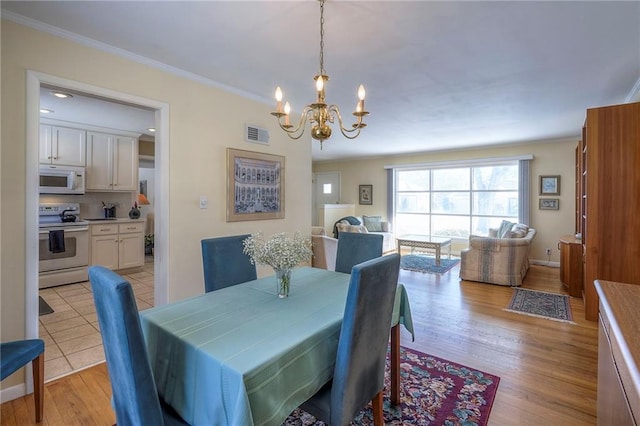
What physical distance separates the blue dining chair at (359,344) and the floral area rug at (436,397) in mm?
502

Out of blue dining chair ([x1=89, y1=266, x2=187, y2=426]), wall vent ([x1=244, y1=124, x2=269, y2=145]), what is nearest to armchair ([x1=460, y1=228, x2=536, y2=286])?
wall vent ([x1=244, y1=124, x2=269, y2=145])

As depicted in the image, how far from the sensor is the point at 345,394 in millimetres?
1270

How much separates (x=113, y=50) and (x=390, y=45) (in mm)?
2159

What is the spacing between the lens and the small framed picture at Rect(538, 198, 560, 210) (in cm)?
588

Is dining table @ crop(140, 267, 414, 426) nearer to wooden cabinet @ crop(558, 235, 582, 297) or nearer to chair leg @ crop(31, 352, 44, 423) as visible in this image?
chair leg @ crop(31, 352, 44, 423)

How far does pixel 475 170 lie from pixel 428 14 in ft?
18.8

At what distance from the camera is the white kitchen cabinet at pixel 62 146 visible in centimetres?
435

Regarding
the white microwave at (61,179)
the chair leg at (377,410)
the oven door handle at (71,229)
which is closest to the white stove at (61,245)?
the oven door handle at (71,229)

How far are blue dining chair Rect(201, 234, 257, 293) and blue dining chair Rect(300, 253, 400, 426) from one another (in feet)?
3.59

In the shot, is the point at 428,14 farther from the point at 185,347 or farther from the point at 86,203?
the point at 86,203

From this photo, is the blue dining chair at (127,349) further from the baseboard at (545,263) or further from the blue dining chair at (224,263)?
the baseboard at (545,263)

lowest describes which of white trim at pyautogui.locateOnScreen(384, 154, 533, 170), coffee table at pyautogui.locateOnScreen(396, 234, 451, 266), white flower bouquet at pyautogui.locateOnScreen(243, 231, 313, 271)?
coffee table at pyautogui.locateOnScreen(396, 234, 451, 266)

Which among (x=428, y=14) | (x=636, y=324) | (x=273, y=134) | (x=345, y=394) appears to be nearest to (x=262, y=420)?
(x=345, y=394)

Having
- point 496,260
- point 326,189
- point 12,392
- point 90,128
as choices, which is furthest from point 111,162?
point 496,260
